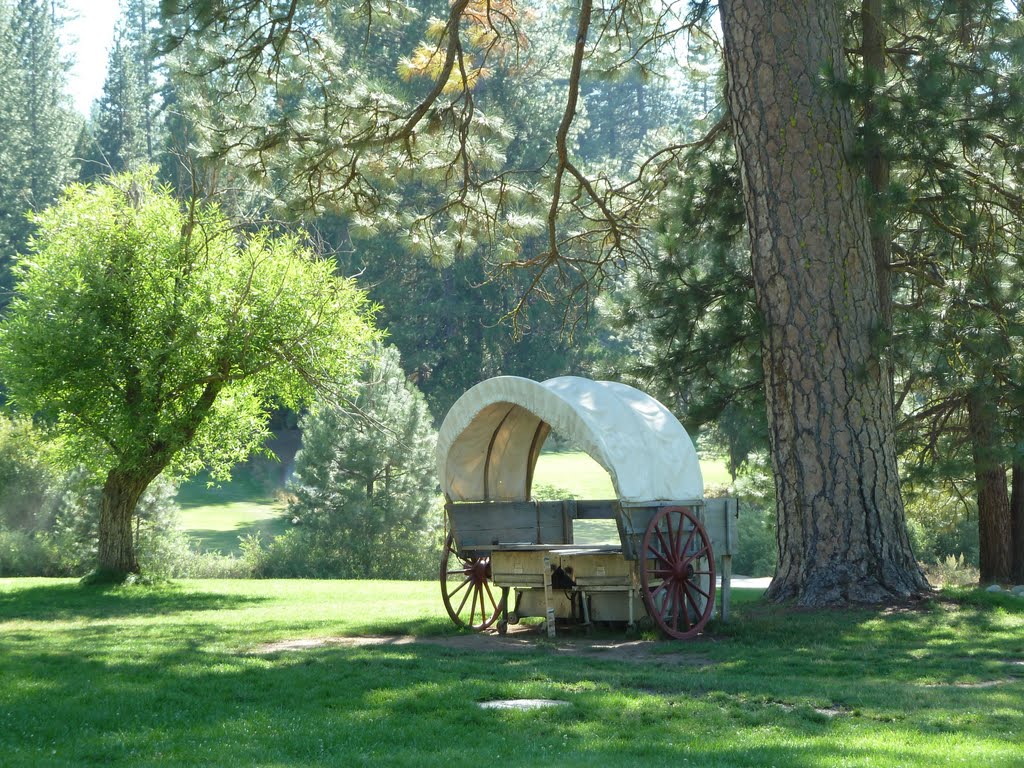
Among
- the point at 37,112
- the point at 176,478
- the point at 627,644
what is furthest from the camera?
the point at 37,112

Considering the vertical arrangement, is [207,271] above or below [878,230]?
above

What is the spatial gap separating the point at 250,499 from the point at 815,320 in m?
38.6

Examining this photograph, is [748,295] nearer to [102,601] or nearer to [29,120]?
[102,601]

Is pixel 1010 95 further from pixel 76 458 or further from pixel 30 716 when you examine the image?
pixel 76 458

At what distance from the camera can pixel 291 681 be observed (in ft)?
27.3

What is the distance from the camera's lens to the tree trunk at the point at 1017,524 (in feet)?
53.9

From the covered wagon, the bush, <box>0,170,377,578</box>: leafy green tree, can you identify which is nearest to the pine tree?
the bush

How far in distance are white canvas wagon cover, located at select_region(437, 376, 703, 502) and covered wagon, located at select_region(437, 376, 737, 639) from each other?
0.05 feet

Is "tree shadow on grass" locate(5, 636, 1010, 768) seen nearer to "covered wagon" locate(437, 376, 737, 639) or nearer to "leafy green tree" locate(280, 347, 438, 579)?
"covered wagon" locate(437, 376, 737, 639)

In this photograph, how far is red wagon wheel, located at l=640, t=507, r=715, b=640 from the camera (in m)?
10.7

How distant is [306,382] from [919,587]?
10.8 meters

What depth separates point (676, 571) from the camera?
1087 centimetres

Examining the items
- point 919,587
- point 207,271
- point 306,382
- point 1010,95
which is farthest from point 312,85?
point 919,587

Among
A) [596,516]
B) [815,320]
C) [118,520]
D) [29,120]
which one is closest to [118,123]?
[29,120]
